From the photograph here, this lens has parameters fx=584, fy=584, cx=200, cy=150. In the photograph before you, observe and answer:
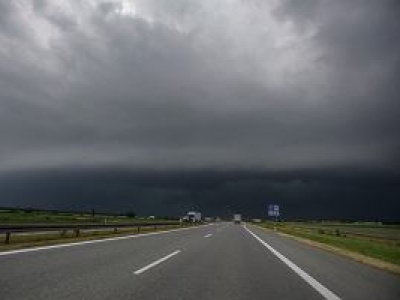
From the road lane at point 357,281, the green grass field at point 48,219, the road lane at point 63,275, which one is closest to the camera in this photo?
the road lane at point 63,275

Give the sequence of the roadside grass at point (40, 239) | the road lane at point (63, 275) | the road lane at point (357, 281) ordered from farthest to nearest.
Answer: the roadside grass at point (40, 239), the road lane at point (357, 281), the road lane at point (63, 275)

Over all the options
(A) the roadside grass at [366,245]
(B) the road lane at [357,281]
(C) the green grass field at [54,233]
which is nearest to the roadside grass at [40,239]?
(C) the green grass field at [54,233]

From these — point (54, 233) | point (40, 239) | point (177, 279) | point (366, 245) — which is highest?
point (54, 233)

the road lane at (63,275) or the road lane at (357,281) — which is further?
the road lane at (357,281)

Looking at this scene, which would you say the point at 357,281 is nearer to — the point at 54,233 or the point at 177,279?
the point at 177,279

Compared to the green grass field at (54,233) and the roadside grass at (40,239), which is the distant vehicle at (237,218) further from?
the roadside grass at (40,239)

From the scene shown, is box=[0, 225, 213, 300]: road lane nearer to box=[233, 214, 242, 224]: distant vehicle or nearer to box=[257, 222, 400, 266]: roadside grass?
box=[257, 222, 400, 266]: roadside grass

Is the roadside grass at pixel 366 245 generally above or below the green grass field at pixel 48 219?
below

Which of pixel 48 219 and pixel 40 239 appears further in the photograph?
pixel 48 219

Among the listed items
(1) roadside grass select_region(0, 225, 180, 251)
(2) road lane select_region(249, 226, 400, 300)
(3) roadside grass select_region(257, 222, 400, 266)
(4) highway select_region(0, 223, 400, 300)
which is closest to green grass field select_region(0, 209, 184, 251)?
(1) roadside grass select_region(0, 225, 180, 251)

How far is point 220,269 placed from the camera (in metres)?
15.1

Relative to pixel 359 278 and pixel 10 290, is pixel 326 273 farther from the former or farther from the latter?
pixel 10 290

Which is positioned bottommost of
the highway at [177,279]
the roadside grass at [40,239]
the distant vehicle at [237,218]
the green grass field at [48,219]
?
the highway at [177,279]

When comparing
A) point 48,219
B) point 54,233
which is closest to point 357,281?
point 54,233
